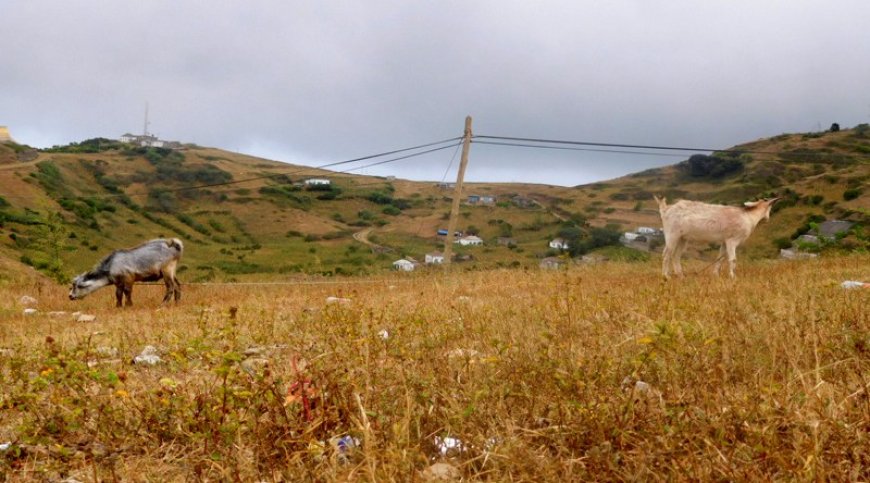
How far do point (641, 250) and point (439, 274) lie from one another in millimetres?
9488

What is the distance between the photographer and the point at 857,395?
3.41 m

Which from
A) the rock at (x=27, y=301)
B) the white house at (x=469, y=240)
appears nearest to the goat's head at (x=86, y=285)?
the rock at (x=27, y=301)

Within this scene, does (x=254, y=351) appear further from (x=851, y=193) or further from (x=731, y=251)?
(x=851, y=193)

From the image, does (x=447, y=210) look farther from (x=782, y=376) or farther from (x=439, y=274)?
(x=782, y=376)

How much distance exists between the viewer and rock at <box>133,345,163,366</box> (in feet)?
20.7

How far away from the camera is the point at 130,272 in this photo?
1492cm

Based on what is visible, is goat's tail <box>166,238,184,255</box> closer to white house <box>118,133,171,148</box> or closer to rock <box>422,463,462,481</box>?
rock <box>422,463,462,481</box>

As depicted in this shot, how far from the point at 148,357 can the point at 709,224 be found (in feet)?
38.2

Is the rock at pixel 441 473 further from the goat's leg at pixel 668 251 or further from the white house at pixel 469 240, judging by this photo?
the white house at pixel 469 240

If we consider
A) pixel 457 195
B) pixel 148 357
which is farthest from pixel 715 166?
pixel 148 357

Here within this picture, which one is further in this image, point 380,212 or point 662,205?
point 380,212

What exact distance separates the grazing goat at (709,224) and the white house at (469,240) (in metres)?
14.5

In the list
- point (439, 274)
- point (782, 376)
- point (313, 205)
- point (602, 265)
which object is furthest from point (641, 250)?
point (313, 205)

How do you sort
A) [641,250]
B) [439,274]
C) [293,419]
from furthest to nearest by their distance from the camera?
1. [641,250]
2. [439,274]
3. [293,419]
